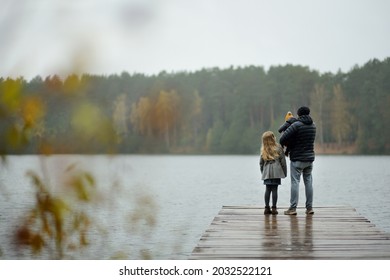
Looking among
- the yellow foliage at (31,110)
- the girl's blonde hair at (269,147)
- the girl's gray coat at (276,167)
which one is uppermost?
the yellow foliage at (31,110)

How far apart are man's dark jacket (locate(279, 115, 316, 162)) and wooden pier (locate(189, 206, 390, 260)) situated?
709mm

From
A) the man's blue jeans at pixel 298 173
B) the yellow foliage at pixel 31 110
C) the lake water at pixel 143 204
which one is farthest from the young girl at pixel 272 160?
the yellow foliage at pixel 31 110

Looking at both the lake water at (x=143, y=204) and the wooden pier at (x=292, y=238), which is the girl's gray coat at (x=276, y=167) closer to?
the wooden pier at (x=292, y=238)

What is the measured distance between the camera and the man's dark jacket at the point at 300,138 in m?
6.66

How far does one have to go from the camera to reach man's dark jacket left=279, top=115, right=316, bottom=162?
262 inches

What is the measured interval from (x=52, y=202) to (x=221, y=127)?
2862 centimetres

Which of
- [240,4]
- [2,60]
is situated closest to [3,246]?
[2,60]

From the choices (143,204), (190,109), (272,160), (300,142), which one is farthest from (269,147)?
(190,109)

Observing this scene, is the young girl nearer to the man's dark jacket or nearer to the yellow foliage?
the man's dark jacket

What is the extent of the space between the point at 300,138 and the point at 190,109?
2514 cm

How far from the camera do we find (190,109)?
31.8m

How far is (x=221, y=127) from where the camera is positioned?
104 ft

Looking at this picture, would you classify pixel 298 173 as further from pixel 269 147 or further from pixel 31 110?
pixel 31 110

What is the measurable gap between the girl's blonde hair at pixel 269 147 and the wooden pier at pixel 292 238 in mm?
696
